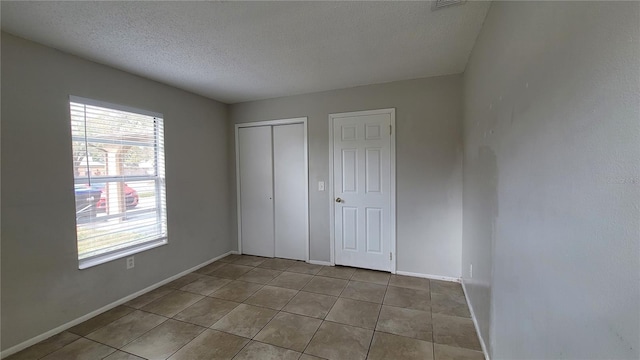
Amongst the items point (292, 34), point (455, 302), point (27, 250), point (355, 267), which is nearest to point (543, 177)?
point (292, 34)

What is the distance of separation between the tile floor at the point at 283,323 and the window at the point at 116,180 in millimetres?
647

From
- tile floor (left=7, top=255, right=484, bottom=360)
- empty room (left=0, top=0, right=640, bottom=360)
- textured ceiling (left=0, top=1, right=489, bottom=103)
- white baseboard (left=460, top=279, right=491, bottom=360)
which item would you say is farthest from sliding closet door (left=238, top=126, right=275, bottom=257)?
white baseboard (left=460, top=279, right=491, bottom=360)

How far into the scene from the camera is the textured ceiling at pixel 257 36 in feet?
5.41

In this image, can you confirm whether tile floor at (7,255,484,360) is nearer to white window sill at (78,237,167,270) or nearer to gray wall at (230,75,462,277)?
gray wall at (230,75,462,277)

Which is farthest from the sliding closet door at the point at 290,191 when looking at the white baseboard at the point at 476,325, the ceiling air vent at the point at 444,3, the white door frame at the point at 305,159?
the ceiling air vent at the point at 444,3

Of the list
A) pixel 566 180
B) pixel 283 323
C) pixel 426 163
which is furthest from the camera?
pixel 426 163

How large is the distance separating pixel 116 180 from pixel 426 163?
133 inches

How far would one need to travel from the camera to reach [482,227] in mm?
1854

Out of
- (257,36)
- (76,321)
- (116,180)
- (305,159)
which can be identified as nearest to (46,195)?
(116,180)

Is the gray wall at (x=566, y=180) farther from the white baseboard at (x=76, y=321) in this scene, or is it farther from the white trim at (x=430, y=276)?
the white baseboard at (x=76, y=321)

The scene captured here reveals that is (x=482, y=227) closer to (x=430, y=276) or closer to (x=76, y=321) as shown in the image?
(x=430, y=276)

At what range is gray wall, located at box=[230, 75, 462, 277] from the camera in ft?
9.45

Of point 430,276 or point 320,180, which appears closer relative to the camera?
point 430,276

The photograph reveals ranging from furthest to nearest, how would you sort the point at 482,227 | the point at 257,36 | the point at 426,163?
the point at 426,163, the point at 257,36, the point at 482,227
